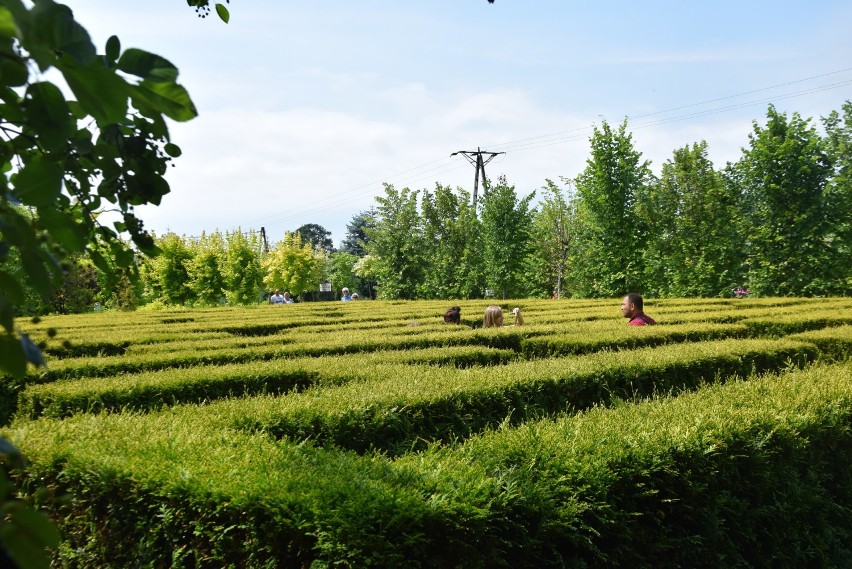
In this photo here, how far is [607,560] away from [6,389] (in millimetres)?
6956

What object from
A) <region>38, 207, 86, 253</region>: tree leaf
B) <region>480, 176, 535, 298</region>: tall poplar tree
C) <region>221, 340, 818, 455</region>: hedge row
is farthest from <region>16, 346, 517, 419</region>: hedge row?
<region>480, 176, 535, 298</region>: tall poplar tree

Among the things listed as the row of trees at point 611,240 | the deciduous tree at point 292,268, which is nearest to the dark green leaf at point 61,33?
the row of trees at point 611,240

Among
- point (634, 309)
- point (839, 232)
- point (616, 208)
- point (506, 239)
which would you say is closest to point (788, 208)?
point (839, 232)

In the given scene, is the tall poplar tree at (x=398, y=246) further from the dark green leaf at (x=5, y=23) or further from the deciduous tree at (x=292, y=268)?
the dark green leaf at (x=5, y=23)

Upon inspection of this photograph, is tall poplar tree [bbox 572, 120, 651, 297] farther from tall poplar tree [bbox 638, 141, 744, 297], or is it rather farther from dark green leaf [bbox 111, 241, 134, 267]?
dark green leaf [bbox 111, 241, 134, 267]

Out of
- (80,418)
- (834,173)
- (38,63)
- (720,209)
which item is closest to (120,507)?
(80,418)

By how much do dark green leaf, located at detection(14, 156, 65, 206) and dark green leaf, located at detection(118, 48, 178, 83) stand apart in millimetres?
214

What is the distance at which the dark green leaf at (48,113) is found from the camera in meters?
1.07

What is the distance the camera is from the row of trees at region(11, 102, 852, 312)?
76.4ft

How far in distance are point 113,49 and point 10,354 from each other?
1.86ft

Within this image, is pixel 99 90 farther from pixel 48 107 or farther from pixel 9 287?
pixel 9 287

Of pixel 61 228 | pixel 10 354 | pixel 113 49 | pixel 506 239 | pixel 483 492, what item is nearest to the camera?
pixel 10 354

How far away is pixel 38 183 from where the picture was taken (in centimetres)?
103

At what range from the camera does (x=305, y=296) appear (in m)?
63.3
